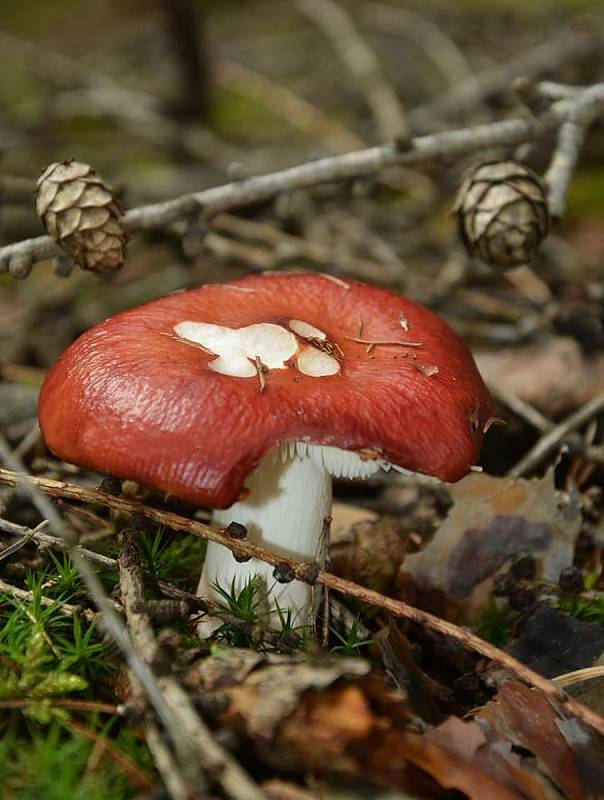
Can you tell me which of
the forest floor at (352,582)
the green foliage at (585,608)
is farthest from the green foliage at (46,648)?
the green foliage at (585,608)

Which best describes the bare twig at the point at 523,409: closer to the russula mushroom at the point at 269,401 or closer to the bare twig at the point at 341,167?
the russula mushroom at the point at 269,401

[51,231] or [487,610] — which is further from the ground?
[51,231]

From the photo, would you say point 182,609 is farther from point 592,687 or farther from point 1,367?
point 1,367

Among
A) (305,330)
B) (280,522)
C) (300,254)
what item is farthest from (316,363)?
(300,254)

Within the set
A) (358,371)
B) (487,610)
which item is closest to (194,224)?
(358,371)

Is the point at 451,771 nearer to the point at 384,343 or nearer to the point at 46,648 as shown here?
the point at 46,648
